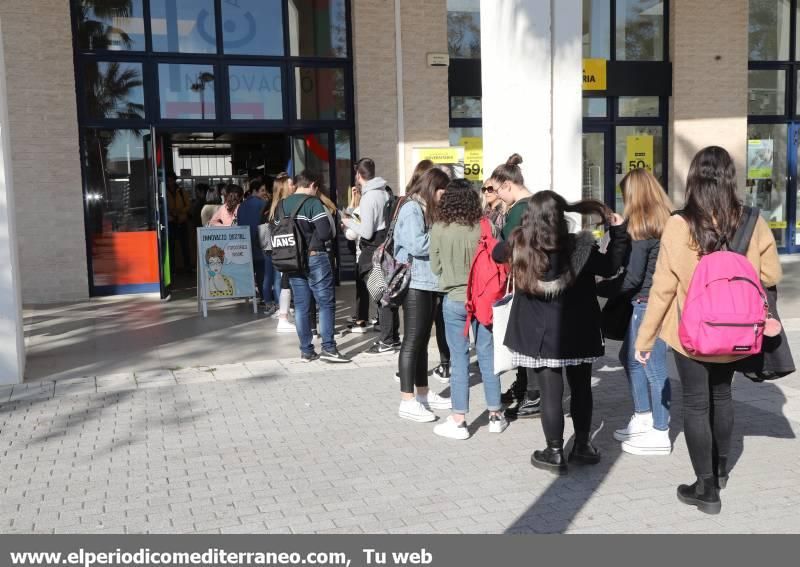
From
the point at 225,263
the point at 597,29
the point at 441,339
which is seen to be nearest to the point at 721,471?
the point at 441,339

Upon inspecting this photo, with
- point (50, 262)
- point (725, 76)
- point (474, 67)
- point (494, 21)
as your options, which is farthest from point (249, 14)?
point (725, 76)

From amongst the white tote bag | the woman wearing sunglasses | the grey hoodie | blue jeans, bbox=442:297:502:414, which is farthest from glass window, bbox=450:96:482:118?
the white tote bag

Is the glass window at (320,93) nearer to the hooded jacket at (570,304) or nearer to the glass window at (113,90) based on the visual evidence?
the glass window at (113,90)

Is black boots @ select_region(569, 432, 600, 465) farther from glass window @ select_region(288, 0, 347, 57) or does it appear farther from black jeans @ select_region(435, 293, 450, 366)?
glass window @ select_region(288, 0, 347, 57)

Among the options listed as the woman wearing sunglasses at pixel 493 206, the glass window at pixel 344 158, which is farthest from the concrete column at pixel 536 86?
the glass window at pixel 344 158

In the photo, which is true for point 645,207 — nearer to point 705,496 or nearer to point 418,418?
point 705,496

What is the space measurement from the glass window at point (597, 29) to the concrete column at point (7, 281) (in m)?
10.5

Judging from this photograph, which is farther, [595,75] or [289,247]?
[595,75]

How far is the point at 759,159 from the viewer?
15.7 m

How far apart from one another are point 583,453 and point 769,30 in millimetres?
13434

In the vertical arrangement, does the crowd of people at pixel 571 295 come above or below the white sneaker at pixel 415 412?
above

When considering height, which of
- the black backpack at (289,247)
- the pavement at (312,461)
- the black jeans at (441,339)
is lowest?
the pavement at (312,461)

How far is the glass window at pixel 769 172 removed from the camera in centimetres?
1564

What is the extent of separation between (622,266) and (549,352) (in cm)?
74
